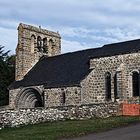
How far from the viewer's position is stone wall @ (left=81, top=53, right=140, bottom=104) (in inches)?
1288

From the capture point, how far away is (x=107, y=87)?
113 feet

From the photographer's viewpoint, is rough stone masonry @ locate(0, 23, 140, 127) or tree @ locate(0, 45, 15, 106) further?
tree @ locate(0, 45, 15, 106)

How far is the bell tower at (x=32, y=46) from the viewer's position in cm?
4438

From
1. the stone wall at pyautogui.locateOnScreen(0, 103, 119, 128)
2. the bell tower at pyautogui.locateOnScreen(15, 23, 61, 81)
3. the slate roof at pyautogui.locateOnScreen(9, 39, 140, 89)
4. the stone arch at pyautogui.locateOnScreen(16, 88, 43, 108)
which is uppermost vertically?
the bell tower at pyautogui.locateOnScreen(15, 23, 61, 81)

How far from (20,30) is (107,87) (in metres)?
14.5

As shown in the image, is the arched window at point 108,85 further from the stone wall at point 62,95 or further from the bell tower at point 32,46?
the bell tower at point 32,46

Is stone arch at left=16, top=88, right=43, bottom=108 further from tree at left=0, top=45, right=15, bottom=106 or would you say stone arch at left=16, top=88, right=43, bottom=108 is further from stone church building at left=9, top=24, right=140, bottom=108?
tree at left=0, top=45, right=15, bottom=106

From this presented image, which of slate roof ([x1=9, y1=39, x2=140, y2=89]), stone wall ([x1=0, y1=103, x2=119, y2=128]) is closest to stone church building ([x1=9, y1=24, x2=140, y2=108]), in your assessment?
slate roof ([x1=9, y1=39, x2=140, y2=89])

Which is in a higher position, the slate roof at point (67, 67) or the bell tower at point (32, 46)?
the bell tower at point (32, 46)

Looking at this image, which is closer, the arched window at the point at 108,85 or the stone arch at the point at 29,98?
the arched window at the point at 108,85

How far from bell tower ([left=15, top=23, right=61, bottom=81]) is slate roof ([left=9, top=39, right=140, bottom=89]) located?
0.87 meters

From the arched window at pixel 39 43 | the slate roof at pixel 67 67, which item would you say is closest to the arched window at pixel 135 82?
the slate roof at pixel 67 67

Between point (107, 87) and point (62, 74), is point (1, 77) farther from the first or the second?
point (107, 87)

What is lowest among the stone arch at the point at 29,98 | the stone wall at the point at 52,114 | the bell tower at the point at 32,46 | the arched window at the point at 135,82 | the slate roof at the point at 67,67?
A: the stone wall at the point at 52,114
